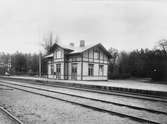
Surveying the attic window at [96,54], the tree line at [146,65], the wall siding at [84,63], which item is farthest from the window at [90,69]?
the tree line at [146,65]

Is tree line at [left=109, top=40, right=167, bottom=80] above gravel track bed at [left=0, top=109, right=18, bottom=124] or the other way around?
above

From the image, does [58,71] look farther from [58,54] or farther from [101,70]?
[101,70]

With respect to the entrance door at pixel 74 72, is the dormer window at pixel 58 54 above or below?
above

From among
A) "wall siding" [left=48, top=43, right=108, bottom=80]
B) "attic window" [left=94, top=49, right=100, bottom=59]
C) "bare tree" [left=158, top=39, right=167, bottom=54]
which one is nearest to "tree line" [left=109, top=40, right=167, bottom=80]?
"bare tree" [left=158, top=39, right=167, bottom=54]

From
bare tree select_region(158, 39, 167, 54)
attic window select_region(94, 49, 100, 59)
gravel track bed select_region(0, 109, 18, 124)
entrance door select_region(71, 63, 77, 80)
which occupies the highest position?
bare tree select_region(158, 39, 167, 54)

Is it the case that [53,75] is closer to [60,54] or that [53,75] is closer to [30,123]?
[60,54]

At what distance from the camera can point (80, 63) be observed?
2834cm

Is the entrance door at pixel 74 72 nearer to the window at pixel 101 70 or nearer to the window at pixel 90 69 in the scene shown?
the window at pixel 90 69

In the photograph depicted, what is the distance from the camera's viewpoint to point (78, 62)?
28609 millimetres

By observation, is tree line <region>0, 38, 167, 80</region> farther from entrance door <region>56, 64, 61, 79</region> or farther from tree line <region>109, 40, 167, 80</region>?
entrance door <region>56, 64, 61, 79</region>

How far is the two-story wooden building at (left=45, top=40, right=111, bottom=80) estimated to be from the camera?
28547 millimetres

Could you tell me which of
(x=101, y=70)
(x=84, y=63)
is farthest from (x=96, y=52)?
(x=84, y=63)

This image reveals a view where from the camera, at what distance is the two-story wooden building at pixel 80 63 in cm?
2855

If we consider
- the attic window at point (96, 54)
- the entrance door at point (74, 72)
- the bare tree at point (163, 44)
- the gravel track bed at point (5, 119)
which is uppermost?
the bare tree at point (163, 44)
